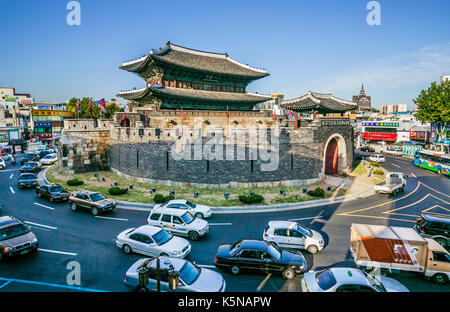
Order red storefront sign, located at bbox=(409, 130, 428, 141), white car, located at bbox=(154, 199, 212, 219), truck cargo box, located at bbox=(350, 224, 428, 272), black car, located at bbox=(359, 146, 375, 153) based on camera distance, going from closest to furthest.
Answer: truck cargo box, located at bbox=(350, 224, 428, 272), white car, located at bbox=(154, 199, 212, 219), red storefront sign, located at bbox=(409, 130, 428, 141), black car, located at bbox=(359, 146, 375, 153)

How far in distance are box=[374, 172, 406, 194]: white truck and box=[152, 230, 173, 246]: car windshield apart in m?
20.1

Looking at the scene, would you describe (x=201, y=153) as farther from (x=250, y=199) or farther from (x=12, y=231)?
(x=12, y=231)

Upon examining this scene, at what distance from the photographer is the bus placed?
31.0 meters

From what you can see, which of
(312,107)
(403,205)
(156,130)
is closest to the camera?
(403,205)

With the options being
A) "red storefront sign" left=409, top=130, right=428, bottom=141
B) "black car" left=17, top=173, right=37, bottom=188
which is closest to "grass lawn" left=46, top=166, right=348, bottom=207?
Answer: "black car" left=17, top=173, right=37, bottom=188

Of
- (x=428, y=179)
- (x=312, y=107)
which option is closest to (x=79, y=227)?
(x=312, y=107)

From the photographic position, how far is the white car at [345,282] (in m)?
8.40

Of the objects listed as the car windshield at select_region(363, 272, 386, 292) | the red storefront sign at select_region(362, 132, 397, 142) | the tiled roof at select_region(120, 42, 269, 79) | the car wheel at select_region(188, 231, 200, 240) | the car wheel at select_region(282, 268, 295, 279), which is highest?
the tiled roof at select_region(120, 42, 269, 79)

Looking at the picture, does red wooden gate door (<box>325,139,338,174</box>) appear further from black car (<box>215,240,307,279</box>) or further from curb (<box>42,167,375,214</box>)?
black car (<box>215,240,307,279</box>)

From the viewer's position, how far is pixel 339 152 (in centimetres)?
3116

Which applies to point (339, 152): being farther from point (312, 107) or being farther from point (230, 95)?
point (230, 95)

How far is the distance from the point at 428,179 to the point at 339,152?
33.3 feet

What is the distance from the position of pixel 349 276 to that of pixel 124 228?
40.4ft

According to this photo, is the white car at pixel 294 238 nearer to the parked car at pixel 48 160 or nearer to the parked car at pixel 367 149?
the parked car at pixel 48 160
